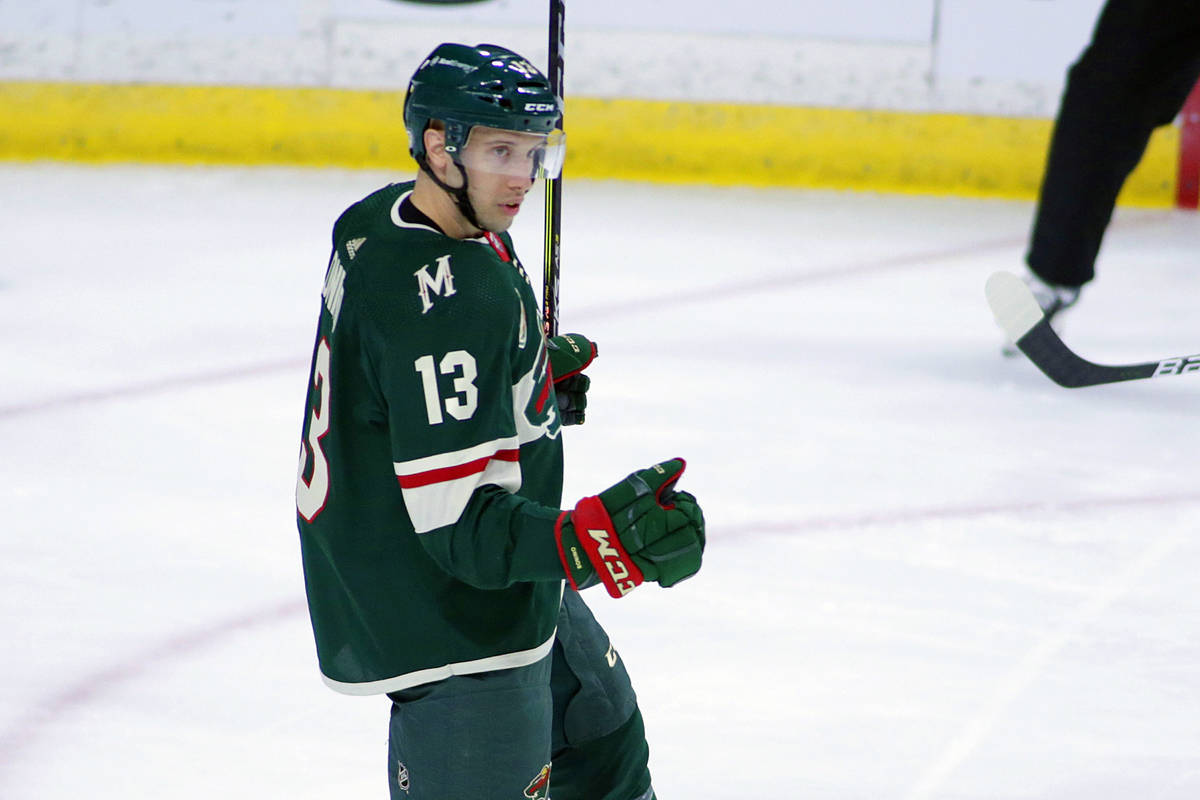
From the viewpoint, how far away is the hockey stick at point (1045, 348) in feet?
7.18

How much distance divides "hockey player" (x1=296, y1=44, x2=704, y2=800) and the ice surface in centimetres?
64

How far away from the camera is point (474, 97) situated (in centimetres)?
144

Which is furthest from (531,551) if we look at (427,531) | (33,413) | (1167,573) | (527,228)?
(527,228)

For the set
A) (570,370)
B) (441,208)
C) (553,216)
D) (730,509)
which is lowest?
(730,509)

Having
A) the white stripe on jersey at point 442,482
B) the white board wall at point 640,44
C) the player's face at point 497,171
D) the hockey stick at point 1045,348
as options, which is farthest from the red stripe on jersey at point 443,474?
the white board wall at point 640,44

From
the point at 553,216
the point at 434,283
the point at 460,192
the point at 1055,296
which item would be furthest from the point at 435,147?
the point at 1055,296

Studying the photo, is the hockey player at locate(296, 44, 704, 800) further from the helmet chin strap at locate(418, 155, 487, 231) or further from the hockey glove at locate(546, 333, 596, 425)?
the hockey glove at locate(546, 333, 596, 425)

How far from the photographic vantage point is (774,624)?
2.58 m

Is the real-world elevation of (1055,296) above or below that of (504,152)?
below

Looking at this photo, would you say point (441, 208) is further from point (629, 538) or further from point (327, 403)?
point (629, 538)

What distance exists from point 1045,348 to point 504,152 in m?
1.18

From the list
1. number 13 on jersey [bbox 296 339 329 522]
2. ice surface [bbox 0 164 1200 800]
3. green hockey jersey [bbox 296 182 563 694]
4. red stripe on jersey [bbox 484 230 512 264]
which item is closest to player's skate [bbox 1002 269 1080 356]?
ice surface [bbox 0 164 1200 800]

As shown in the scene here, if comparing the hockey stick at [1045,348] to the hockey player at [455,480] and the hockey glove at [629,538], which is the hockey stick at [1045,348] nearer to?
the hockey player at [455,480]

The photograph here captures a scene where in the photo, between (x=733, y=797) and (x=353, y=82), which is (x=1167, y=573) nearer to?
(x=733, y=797)
